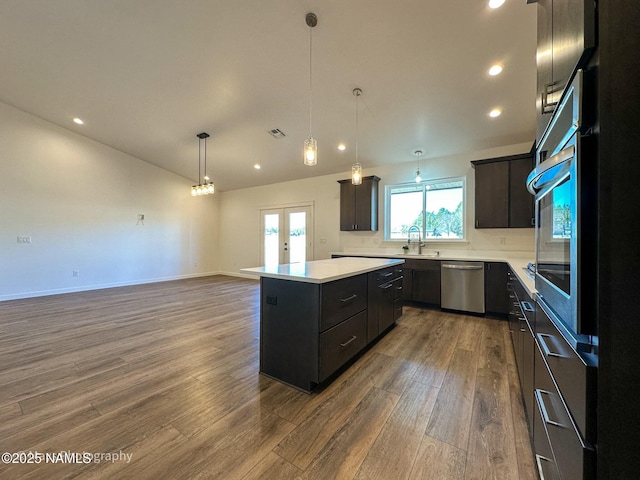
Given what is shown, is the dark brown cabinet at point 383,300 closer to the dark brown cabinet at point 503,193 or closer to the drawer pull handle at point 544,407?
the drawer pull handle at point 544,407

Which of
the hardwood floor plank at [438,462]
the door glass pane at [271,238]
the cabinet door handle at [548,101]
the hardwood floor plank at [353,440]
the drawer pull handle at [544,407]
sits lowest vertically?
the hardwood floor plank at [438,462]

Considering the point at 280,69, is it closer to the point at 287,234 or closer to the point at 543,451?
the point at 543,451

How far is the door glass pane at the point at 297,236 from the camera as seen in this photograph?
6.57 metres

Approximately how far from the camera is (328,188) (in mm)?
6113

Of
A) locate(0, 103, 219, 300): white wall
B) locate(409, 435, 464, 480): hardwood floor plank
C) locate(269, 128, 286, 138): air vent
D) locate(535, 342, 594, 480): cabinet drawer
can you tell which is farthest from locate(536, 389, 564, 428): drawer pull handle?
locate(0, 103, 219, 300): white wall

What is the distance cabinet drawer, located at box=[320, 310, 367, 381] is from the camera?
1.92 m

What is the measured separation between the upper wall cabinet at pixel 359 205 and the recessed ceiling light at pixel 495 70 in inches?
99.7

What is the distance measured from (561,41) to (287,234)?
625cm

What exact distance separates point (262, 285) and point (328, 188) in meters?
4.33

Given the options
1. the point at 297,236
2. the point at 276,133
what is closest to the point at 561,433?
the point at 276,133

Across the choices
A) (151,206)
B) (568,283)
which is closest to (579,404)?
(568,283)

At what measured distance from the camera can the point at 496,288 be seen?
3.66 m

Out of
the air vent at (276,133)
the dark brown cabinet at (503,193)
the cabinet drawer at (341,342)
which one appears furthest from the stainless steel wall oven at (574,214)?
the air vent at (276,133)

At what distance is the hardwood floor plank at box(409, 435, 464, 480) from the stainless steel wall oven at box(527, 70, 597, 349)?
972 millimetres
